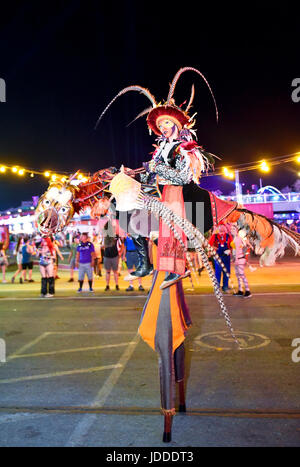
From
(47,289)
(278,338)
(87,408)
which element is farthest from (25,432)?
(47,289)

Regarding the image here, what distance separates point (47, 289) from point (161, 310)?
933cm

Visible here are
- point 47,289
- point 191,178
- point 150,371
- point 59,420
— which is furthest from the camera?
point 47,289

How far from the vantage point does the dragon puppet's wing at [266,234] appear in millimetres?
3502

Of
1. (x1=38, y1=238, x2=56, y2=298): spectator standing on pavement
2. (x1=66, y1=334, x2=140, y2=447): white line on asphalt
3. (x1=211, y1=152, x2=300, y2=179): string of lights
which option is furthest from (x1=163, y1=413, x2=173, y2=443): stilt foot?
(x1=211, y1=152, x2=300, y2=179): string of lights

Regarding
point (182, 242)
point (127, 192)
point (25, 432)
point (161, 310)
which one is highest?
point (127, 192)

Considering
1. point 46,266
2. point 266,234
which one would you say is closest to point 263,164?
point 46,266

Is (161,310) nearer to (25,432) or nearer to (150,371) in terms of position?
(25,432)

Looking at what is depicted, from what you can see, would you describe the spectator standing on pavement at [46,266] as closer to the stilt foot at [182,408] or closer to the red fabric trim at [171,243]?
the stilt foot at [182,408]

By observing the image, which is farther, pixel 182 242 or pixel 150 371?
pixel 150 371

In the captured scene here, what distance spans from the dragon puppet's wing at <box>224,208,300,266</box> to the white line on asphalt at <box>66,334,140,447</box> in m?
2.25

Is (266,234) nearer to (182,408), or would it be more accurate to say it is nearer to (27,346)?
A: (182,408)

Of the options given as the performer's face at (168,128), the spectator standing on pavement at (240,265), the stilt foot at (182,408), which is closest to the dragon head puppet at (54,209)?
the performer's face at (168,128)

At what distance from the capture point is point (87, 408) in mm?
3781

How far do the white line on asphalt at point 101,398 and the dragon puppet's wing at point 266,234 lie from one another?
2.25 meters
